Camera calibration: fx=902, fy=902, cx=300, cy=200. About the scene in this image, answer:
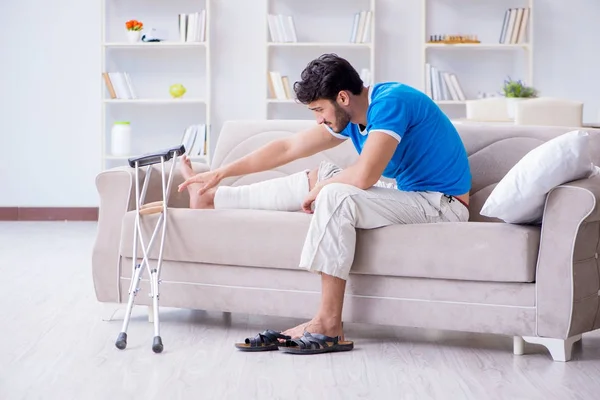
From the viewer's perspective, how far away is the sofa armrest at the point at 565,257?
2.64m

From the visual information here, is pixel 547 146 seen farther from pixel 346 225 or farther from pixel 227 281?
pixel 227 281

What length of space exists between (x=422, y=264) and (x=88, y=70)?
4822 mm

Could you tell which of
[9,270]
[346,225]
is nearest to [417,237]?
[346,225]

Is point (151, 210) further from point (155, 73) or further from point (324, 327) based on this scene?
point (155, 73)

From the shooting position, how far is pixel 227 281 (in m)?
3.10

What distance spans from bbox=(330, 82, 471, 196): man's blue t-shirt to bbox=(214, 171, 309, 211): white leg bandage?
292 millimetres

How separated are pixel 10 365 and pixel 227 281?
31.0 inches

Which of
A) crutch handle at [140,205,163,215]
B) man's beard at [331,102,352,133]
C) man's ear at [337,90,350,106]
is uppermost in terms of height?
man's ear at [337,90,350,106]

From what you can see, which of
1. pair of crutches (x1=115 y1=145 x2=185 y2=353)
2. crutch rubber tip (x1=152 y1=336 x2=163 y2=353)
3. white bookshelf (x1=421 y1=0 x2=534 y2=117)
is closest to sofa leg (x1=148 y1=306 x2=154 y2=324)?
pair of crutches (x1=115 y1=145 x2=185 y2=353)

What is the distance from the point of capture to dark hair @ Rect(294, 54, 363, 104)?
289 centimetres

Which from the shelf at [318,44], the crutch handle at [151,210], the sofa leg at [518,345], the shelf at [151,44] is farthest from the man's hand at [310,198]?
the shelf at [151,44]

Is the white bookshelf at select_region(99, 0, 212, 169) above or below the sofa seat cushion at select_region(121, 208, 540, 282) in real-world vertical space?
above

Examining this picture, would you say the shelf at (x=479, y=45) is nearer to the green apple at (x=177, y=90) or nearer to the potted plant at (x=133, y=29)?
the green apple at (x=177, y=90)

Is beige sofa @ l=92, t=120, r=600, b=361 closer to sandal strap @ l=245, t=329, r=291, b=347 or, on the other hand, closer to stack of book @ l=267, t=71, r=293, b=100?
sandal strap @ l=245, t=329, r=291, b=347
